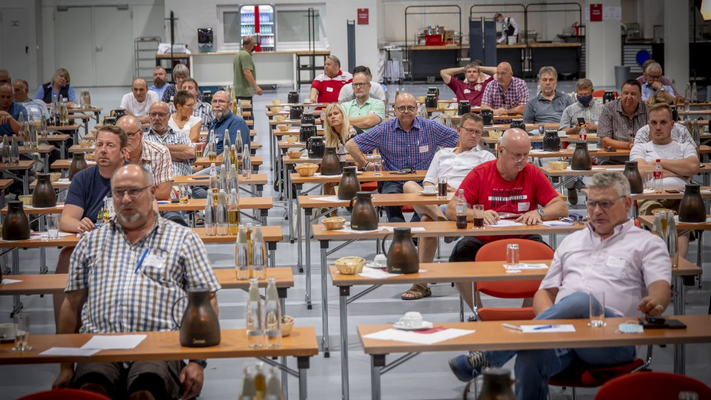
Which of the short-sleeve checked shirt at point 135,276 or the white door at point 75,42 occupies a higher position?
the white door at point 75,42

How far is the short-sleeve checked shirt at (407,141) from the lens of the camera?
26.2 feet

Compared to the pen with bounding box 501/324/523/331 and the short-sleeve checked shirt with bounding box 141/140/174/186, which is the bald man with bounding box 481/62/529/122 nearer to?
the short-sleeve checked shirt with bounding box 141/140/174/186

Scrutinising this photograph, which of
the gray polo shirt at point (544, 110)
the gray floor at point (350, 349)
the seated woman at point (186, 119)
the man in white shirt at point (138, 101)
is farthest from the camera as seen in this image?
the man in white shirt at point (138, 101)

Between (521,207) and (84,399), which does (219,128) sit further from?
(84,399)

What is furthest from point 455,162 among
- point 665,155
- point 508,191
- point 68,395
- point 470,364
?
point 68,395

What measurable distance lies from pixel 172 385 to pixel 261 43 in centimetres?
2136

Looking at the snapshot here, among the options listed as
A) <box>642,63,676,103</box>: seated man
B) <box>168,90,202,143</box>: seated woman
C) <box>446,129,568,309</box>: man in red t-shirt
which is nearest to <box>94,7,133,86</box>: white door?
<box>642,63,676,103</box>: seated man

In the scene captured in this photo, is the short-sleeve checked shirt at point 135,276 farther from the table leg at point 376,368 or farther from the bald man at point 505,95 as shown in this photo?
the bald man at point 505,95

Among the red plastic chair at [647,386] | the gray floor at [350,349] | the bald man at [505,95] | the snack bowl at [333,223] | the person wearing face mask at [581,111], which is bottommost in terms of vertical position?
the gray floor at [350,349]

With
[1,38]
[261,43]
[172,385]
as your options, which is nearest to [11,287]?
[172,385]

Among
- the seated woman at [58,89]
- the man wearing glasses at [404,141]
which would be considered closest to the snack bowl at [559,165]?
the man wearing glasses at [404,141]

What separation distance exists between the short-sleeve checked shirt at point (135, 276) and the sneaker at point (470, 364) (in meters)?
1.03

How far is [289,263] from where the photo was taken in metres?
7.65

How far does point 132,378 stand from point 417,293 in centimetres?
329
